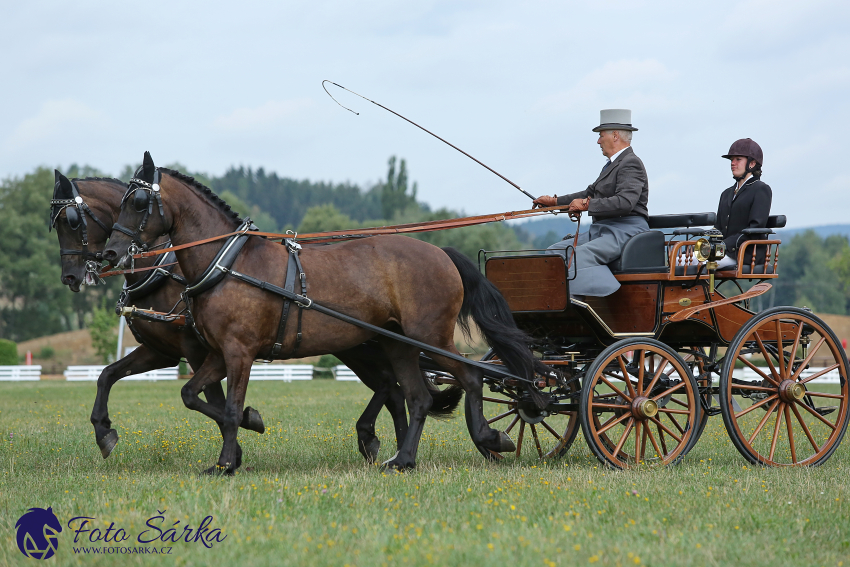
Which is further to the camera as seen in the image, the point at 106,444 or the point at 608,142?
the point at 608,142

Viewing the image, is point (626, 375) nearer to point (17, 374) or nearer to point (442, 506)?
point (442, 506)

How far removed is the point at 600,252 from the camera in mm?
7477

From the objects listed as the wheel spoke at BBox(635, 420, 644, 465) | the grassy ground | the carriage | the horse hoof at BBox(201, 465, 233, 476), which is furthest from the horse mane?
the wheel spoke at BBox(635, 420, 644, 465)

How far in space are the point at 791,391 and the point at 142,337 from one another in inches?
225

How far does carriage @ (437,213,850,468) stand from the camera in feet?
23.6

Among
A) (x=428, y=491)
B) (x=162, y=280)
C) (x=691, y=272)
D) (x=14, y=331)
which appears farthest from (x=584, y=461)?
(x=14, y=331)

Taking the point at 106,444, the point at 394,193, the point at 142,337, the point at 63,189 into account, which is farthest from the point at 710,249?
the point at 394,193

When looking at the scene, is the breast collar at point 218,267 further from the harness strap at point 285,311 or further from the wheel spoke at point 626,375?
the wheel spoke at point 626,375

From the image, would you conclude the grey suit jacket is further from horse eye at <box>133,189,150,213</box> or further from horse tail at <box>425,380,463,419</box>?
horse eye at <box>133,189,150,213</box>

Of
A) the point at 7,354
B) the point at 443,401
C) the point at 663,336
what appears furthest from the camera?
the point at 7,354

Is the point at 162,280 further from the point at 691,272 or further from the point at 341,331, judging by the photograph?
the point at 691,272

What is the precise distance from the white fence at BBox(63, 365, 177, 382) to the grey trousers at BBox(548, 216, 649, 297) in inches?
892

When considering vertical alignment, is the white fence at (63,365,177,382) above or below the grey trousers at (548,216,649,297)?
below

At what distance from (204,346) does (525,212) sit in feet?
9.53
